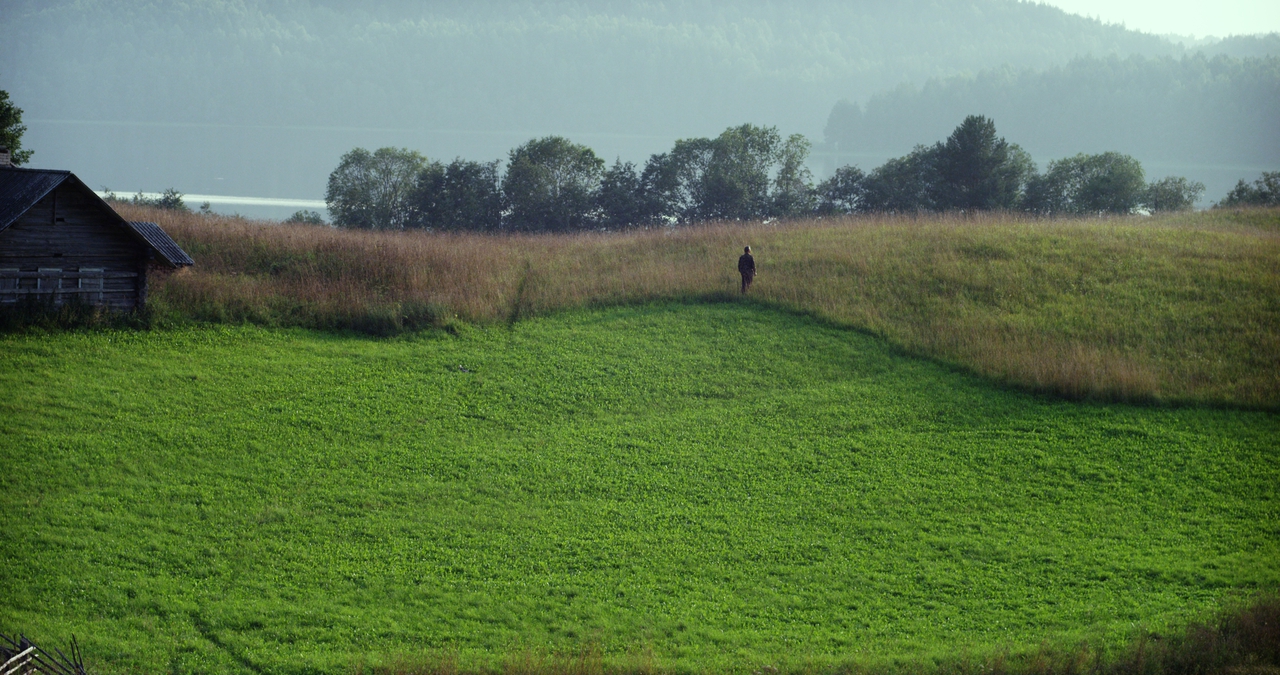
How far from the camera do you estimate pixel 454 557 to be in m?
13.1

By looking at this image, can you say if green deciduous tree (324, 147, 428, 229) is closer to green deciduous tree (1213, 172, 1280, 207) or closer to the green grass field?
the green grass field

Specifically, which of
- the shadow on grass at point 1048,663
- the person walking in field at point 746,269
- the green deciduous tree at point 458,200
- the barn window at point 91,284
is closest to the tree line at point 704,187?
the green deciduous tree at point 458,200

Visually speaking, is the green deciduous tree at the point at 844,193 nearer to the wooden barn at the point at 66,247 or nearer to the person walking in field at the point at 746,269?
the person walking in field at the point at 746,269

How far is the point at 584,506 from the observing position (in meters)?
15.1

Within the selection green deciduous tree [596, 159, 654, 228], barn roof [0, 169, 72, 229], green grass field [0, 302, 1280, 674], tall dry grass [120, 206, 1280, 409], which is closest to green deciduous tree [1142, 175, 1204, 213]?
tall dry grass [120, 206, 1280, 409]

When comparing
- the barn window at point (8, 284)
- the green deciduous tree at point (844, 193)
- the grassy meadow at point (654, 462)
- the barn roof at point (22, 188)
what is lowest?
the grassy meadow at point (654, 462)

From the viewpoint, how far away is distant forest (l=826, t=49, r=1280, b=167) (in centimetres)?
8625

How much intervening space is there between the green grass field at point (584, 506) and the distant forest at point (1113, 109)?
8086 cm

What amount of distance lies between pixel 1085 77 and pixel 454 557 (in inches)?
5210

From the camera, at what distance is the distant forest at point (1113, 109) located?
283ft

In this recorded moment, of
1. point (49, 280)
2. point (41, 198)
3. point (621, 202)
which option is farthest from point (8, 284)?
point (621, 202)

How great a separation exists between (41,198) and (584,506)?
16857mm

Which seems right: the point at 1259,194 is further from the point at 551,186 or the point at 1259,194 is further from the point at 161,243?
the point at 161,243

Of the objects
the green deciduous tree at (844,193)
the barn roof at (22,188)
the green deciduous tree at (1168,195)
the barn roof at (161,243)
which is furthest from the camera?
the green deciduous tree at (844,193)
